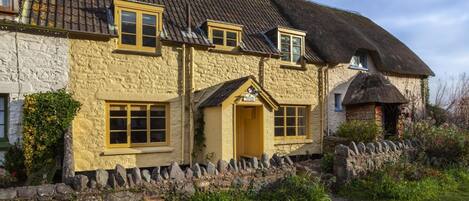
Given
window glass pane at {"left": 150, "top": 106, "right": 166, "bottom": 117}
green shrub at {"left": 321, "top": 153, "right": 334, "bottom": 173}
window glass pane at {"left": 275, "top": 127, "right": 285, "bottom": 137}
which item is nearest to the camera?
green shrub at {"left": 321, "top": 153, "right": 334, "bottom": 173}

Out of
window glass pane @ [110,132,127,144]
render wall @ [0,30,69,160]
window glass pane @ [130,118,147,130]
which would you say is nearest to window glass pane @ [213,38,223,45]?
window glass pane @ [130,118,147,130]

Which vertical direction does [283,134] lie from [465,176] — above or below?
above

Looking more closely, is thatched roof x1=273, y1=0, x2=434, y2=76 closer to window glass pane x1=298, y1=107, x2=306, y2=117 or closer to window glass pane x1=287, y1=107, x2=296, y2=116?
window glass pane x1=298, y1=107, x2=306, y2=117

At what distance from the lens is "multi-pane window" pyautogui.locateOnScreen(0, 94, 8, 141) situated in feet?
32.9

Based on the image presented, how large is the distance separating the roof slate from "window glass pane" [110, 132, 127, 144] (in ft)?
9.97

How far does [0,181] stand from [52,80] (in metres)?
3.03

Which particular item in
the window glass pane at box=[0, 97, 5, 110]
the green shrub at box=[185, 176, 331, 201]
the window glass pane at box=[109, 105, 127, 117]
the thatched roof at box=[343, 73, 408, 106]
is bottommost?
the green shrub at box=[185, 176, 331, 201]

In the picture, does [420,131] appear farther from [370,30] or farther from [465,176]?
[370,30]

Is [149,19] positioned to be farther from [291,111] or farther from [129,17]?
[291,111]

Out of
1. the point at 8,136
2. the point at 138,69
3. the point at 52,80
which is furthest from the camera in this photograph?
the point at 138,69

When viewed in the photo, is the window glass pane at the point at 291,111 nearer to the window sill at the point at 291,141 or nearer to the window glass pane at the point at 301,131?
the window glass pane at the point at 301,131

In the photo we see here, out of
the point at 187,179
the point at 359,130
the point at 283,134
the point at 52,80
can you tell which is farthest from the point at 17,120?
the point at 359,130

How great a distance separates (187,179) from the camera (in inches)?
335

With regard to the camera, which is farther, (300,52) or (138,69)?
(300,52)
